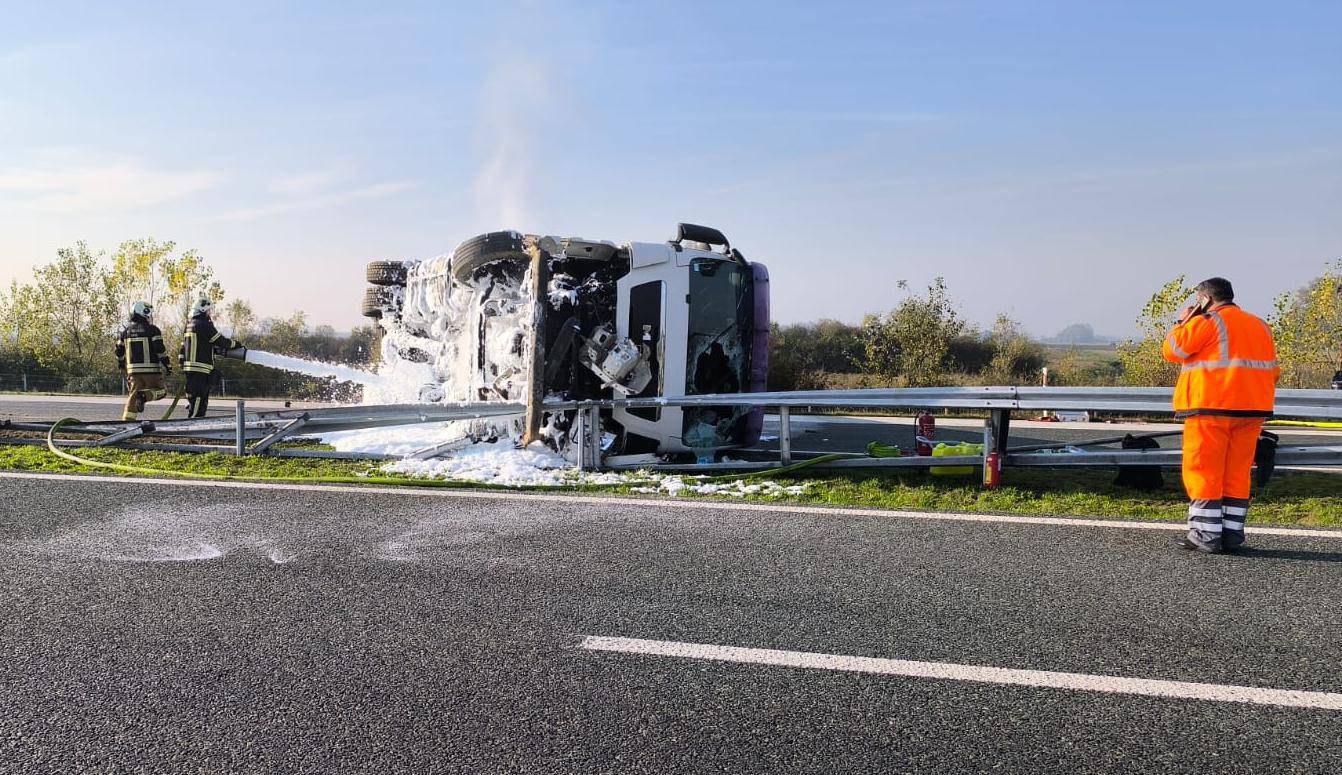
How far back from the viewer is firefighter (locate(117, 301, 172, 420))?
11.4 meters

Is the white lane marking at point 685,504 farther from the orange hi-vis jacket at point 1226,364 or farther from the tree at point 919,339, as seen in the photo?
the tree at point 919,339

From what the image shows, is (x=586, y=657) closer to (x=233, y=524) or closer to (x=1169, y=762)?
(x=1169, y=762)

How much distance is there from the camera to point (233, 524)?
5.67m

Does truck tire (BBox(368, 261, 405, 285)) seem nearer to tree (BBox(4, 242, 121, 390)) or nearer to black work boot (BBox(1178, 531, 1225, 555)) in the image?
black work boot (BBox(1178, 531, 1225, 555))

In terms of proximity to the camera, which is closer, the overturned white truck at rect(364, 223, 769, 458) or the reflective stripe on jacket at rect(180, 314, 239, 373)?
the overturned white truck at rect(364, 223, 769, 458)

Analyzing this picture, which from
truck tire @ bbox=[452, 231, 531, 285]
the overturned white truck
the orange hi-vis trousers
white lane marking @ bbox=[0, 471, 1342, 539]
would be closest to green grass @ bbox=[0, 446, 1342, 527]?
white lane marking @ bbox=[0, 471, 1342, 539]

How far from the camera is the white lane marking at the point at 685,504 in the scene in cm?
548

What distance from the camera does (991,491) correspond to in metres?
6.72

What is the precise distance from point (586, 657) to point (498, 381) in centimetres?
590

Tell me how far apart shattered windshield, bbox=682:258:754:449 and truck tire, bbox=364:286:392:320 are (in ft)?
14.8

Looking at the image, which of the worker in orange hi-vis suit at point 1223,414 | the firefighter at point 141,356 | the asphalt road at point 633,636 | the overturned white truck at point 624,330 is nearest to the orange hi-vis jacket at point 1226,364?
the worker in orange hi-vis suit at point 1223,414

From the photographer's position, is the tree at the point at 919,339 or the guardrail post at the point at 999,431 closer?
the guardrail post at the point at 999,431

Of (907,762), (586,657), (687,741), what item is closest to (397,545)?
(586,657)

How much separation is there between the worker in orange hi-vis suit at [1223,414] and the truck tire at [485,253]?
5705 mm
